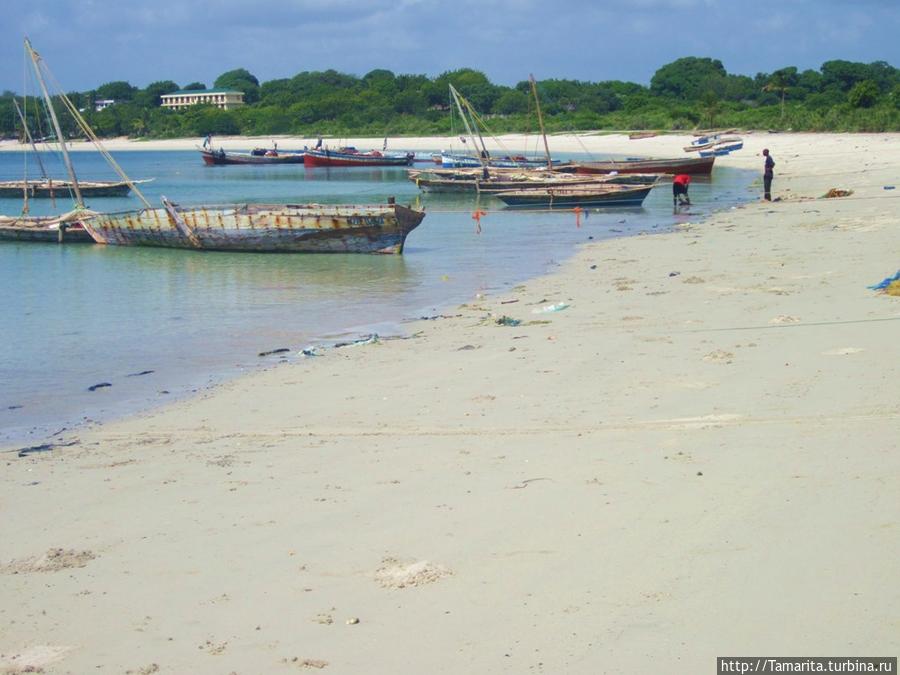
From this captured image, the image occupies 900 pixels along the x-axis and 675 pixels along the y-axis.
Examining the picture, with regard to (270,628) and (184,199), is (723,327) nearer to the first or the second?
(270,628)

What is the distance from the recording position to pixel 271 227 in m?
23.5

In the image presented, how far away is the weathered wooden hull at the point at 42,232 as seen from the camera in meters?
27.0

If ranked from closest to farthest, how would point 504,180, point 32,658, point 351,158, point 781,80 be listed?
point 32,658
point 504,180
point 351,158
point 781,80

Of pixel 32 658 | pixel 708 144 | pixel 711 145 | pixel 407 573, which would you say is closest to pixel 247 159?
pixel 708 144

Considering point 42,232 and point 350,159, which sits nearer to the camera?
point 42,232

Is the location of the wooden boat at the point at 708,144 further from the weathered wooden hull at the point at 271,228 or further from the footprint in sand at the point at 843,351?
the footprint in sand at the point at 843,351

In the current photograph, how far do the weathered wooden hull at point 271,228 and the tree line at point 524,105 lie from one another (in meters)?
42.5

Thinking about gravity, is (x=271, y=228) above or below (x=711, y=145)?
below

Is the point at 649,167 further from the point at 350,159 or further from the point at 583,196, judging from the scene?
the point at 350,159

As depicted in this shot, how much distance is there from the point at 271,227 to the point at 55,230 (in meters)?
7.30

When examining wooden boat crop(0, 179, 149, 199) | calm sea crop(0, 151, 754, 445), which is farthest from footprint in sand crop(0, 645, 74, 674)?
wooden boat crop(0, 179, 149, 199)

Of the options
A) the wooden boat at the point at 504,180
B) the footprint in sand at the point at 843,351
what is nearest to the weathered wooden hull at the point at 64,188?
the wooden boat at the point at 504,180

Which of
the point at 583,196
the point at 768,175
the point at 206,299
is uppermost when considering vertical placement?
the point at 768,175

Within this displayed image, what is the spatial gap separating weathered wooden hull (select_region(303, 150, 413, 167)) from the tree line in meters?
4.93
